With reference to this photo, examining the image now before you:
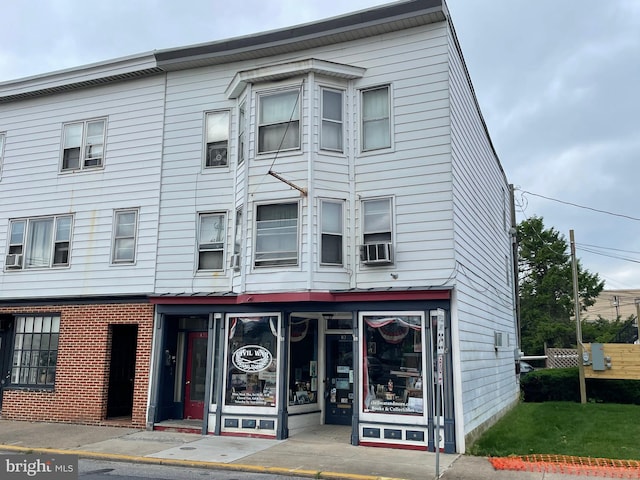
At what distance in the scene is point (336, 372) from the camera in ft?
46.9

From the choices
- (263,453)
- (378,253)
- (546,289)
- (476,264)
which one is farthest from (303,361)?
(546,289)

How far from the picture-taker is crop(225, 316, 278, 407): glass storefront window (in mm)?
13359

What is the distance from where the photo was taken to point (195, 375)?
596 inches

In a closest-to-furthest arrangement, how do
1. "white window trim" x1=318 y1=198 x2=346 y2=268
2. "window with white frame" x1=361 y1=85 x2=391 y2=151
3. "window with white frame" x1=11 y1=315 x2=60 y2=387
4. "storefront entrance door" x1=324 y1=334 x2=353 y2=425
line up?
"white window trim" x1=318 y1=198 x2=346 y2=268
"window with white frame" x1=361 y1=85 x2=391 y2=151
"storefront entrance door" x1=324 y1=334 x2=353 y2=425
"window with white frame" x1=11 y1=315 x2=60 y2=387

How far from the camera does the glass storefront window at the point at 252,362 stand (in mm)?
13359

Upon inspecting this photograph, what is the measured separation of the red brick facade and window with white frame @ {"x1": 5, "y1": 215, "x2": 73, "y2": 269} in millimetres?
1636

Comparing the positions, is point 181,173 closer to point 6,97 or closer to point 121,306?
point 121,306

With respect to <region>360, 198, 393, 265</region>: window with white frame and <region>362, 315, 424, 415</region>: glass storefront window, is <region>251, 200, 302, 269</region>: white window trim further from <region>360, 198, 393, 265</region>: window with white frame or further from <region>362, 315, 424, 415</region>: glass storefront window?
<region>362, 315, 424, 415</region>: glass storefront window

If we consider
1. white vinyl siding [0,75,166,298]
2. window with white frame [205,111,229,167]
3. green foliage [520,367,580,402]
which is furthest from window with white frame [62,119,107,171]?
green foliage [520,367,580,402]

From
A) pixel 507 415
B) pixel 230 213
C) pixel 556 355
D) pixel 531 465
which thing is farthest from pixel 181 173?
pixel 556 355

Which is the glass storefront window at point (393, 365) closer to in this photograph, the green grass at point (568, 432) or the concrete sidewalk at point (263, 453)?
the concrete sidewalk at point (263, 453)

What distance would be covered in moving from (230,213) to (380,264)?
4.48 metres

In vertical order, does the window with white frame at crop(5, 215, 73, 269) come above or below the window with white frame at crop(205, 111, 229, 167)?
below

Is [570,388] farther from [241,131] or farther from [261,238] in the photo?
[241,131]
